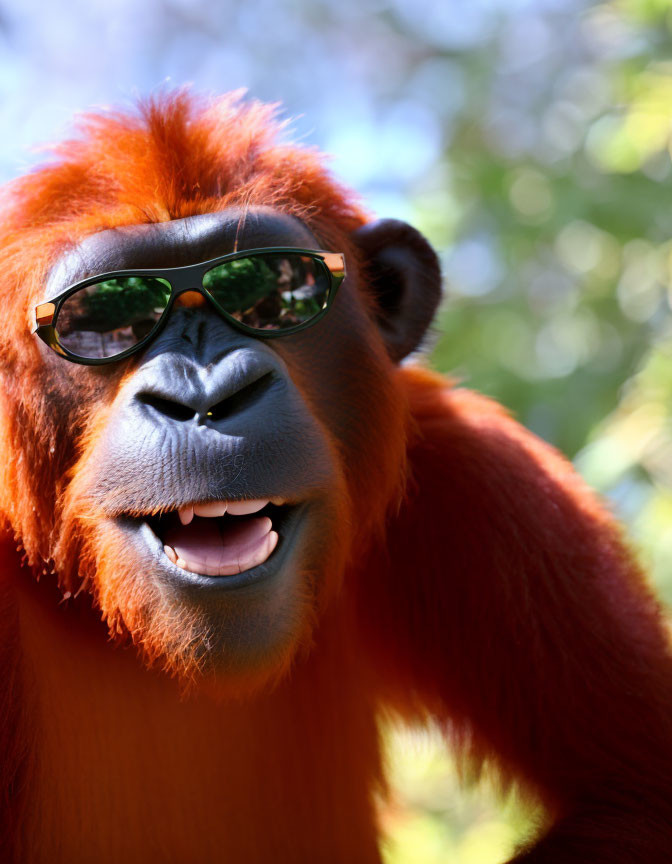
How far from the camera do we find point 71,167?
130 inches

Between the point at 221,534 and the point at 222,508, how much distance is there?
15cm

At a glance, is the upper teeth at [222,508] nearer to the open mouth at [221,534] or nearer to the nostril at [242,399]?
the open mouth at [221,534]

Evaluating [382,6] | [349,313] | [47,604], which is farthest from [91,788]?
[382,6]

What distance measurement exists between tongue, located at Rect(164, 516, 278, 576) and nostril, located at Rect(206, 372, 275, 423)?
0.97ft

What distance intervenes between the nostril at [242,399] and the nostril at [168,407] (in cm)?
6

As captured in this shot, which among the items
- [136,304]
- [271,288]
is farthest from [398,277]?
[136,304]

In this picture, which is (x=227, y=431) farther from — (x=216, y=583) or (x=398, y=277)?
(x=398, y=277)

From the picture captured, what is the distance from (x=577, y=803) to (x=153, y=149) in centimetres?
251

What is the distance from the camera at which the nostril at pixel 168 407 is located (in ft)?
9.00

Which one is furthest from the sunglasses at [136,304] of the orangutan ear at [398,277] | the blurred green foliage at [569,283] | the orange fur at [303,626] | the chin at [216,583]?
the blurred green foliage at [569,283]

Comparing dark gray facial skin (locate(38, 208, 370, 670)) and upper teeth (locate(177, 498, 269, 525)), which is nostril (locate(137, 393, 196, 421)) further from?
upper teeth (locate(177, 498, 269, 525))

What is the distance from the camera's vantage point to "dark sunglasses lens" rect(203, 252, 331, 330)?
2986mm

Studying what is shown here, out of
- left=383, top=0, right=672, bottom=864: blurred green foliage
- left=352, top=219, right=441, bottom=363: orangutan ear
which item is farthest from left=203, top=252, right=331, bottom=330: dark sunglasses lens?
left=383, top=0, right=672, bottom=864: blurred green foliage

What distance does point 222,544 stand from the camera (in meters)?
2.78
